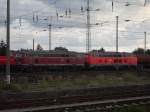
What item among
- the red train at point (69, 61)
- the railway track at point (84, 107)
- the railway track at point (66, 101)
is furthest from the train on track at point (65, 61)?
the railway track at point (84, 107)

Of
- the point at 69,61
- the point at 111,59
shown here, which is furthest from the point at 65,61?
the point at 111,59

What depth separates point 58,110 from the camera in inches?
720

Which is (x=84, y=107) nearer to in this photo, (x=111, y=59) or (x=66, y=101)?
(x=66, y=101)

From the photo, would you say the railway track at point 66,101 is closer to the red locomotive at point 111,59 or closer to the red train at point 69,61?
the red train at point 69,61

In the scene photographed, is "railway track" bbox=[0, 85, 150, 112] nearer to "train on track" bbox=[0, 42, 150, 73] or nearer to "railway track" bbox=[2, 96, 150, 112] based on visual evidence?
"railway track" bbox=[2, 96, 150, 112]

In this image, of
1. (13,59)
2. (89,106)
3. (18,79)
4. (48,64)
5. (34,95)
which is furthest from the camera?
(48,64)

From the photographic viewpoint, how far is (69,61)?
57125mm

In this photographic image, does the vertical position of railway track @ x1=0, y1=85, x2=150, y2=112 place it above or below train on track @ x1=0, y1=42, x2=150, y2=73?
below

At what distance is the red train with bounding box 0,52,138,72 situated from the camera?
52125 millimetres

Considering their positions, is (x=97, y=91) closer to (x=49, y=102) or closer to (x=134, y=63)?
(x=49, y=102)

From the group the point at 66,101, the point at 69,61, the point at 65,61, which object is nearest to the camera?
the point at 66,101

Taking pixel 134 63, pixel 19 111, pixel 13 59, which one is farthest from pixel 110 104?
pixel 134 63

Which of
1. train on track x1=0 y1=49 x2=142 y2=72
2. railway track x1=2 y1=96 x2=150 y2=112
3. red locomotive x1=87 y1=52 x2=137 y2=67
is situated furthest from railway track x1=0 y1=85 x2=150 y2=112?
red locomotive x1=87 y1=52 x2=137 y2=67

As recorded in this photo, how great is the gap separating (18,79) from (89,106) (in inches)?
722
